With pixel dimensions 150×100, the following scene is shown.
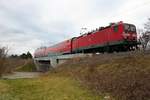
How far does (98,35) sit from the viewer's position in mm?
32969

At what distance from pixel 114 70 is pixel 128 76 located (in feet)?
11.0

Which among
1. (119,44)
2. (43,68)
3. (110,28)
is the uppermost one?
(110,28)

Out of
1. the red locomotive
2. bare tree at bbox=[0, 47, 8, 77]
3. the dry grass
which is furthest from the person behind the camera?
bare tree at bbox=[0, 47, 8, 77]

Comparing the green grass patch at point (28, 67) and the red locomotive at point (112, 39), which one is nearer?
the red locomotive at point (112, 39)

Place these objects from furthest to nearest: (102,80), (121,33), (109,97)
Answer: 1. (121,33)
2. (102,80)
3. (109,97)

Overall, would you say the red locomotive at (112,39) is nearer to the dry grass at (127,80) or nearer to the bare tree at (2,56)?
the dry grass at (127,80)

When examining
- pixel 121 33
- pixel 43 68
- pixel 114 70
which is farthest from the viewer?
pixel 43 68

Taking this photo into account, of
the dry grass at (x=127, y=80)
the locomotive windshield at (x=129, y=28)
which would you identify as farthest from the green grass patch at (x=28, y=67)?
the dry grass at (x=127, y=80)

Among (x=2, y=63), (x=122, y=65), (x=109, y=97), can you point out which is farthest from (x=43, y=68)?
(x=109, y=97)

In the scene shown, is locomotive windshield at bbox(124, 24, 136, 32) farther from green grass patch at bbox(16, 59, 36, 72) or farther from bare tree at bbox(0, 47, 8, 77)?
green grass patch at bbox(16, 59, 36, 72)

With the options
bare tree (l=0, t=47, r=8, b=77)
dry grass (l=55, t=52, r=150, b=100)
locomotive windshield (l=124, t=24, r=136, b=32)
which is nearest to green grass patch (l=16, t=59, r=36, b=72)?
bare tree (l=0, t=47, r=8, b=77)

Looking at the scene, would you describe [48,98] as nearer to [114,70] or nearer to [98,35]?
[114,70]

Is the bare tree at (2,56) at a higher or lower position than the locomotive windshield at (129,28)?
lower

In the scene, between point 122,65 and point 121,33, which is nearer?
point 122,65
